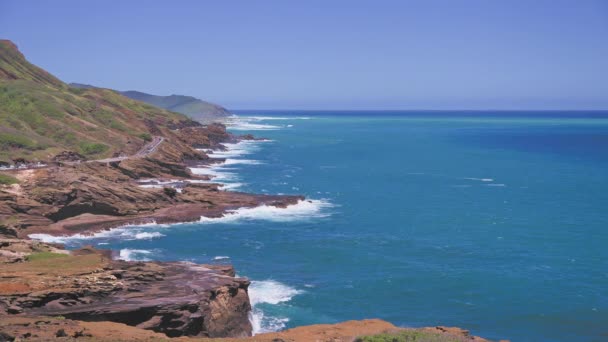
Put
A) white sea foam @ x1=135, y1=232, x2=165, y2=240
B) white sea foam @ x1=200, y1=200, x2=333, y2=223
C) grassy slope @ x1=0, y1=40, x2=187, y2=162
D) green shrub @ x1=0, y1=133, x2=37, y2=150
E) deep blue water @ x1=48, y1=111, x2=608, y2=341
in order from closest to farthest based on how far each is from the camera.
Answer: deep blue water @ x1=48, y1=111, x2=608, y2=341 → white sea foam @ x1=135, y1=232, x2=165, y2=240 → white sea foam @ x1=200, y1=200, x2=333, y2=223 → green shrub @ x1=0, y1=133, x2=37, y2=150 → grassy slope @ x1=0, y1=40, x2=187, y2=162

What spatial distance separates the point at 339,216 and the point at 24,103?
78544 millimetres

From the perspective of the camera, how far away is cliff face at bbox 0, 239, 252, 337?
A: 32125mm

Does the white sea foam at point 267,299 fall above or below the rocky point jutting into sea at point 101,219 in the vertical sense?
below

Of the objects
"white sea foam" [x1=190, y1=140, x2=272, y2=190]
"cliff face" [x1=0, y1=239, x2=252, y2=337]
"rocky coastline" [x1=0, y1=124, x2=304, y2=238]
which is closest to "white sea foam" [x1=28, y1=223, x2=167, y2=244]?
"rocky coastline" [x1=0, y1=124, x2=304, y2=238]

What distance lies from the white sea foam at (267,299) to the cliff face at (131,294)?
50.3 inches

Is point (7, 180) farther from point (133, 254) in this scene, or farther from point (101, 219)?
point (133, 254)

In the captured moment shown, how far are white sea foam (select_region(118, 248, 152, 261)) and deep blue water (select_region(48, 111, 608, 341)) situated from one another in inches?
14.0

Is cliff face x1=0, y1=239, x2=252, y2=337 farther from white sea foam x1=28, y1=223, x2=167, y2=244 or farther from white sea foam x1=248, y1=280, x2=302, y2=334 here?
white sea foam x1=28, y1=223, x2=167, y2=244

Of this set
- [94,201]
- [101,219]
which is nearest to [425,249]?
[101,219]

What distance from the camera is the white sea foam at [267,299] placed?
129 feet

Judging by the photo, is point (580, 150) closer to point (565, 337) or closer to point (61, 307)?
point (565, 337)

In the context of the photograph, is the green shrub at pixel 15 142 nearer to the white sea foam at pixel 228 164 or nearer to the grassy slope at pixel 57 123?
the grassy slope at pixel 57 123

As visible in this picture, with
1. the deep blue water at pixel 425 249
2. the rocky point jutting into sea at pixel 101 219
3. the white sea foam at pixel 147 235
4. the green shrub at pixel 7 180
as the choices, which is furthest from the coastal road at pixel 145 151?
the white sea foam at pixel 147 235

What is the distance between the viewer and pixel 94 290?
34156 millimetres
